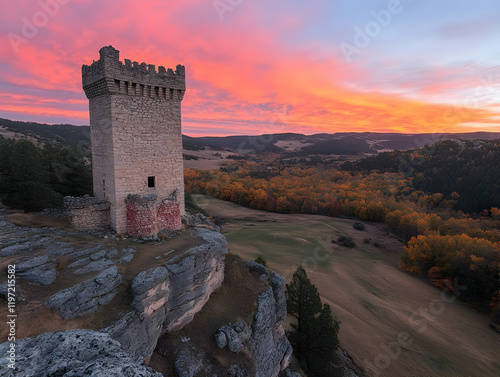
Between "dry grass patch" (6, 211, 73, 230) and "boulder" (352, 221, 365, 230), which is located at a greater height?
"dry grass patch" (6, 211, 73, 230)

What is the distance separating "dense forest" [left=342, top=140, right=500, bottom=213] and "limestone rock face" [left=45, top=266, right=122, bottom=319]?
8763cm

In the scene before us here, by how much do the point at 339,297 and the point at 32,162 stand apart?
4030cm

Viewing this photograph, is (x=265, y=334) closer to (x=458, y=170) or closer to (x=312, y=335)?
(x=312, y=335)

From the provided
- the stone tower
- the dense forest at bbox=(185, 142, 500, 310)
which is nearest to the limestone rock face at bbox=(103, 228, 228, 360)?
the stone tower

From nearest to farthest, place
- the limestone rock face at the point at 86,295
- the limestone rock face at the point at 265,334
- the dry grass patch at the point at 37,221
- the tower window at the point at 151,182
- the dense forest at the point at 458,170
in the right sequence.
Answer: the limestone rock face at the point at 86,295, the limestone rock face at the point at 265,334, the dry grass patch at the point at 37,221, the tower window at the point at 151,182, the dense forest at the point at 458,170

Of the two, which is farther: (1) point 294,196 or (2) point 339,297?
(1) point 294,196

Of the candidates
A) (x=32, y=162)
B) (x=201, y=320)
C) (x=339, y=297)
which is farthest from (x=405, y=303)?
(x=32, y=162)

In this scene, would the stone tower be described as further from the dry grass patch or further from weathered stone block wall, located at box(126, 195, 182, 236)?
the dry grass patch

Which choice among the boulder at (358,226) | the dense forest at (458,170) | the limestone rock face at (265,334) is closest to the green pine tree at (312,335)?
the limestone rock face at (265,334)

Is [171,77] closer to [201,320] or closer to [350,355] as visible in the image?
[201,320]

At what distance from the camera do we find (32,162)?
981 inches

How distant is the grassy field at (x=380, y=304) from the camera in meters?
26.3

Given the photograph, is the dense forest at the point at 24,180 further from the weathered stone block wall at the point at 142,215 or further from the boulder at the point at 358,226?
the boulder at the point at 358,226

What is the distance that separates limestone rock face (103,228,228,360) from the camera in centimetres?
1188
